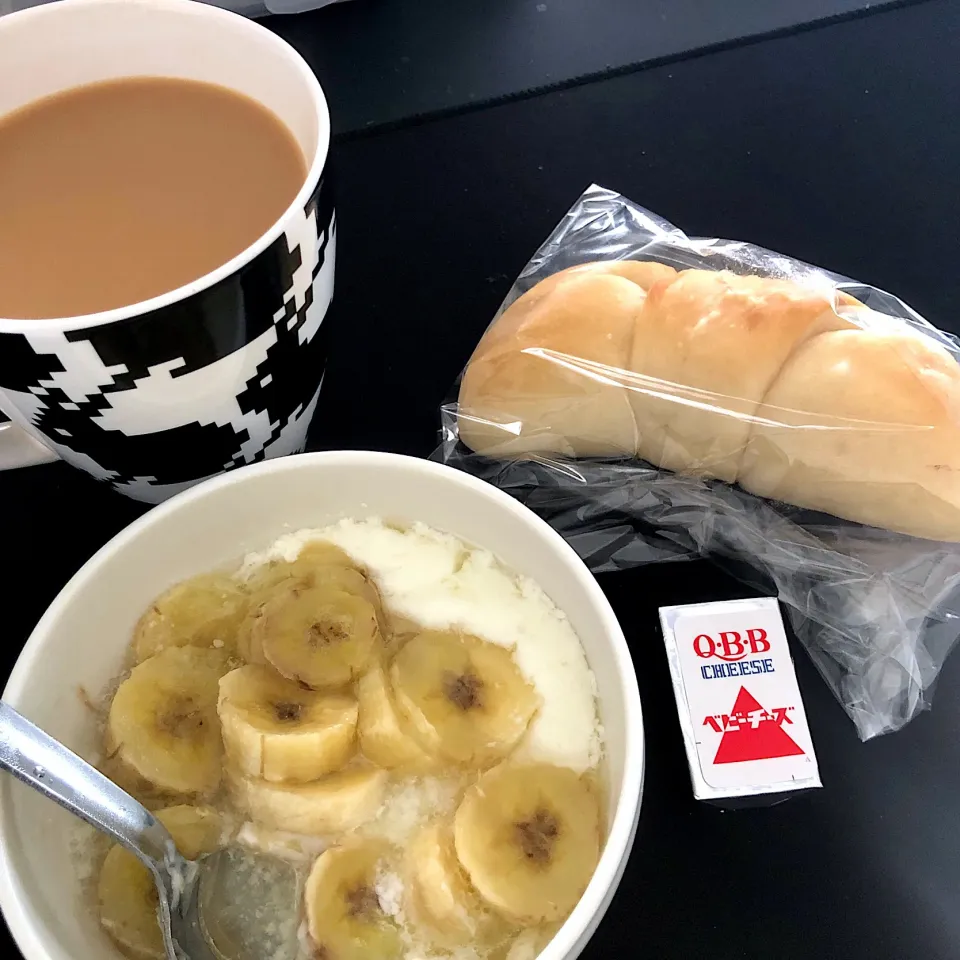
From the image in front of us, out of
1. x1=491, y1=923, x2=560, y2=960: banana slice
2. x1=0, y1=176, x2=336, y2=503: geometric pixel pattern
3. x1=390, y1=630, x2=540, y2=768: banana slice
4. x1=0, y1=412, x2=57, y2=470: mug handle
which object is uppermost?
x1=0, y1=176, x2=336, y2=503: geometric pixel pattern

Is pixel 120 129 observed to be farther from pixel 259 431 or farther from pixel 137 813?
pixel 137 813

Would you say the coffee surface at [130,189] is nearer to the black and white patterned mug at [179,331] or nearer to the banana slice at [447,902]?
the black and white patterned mug at [179,331]

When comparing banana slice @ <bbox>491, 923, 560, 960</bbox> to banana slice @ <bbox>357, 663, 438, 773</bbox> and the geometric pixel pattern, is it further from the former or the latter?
the geometric pixel pattern

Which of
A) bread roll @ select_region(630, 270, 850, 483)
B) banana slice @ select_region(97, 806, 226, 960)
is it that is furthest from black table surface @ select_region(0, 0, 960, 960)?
banana slice @ select_region(97, 806, 226, 960)

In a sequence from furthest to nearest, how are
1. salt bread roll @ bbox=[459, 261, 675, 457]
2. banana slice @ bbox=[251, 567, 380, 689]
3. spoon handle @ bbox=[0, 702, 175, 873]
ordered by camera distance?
salt bread roll @ bbox=[459, 261, 675, 457]
banana slice @ bbox=[251, 567, 380, 689]
spoon handle @ bbox=[0, 702, 175, 873]

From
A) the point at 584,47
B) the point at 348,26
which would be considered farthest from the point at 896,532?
the point at 348,26

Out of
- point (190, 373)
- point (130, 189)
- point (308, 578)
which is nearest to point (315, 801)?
point (308, 578)

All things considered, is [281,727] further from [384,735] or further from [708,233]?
[708,233]
